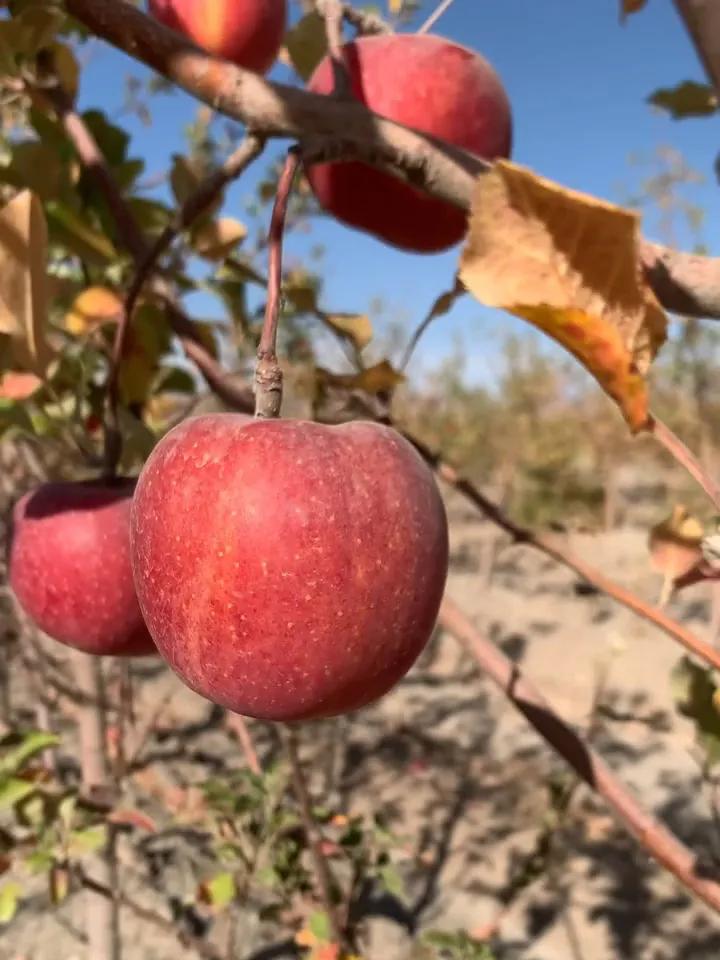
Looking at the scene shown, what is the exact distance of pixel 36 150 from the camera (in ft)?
2.24

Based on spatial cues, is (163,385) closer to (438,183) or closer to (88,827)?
(88,827)

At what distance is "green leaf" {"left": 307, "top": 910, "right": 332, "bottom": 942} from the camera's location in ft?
3.68

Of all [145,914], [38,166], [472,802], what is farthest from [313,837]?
[472,802]

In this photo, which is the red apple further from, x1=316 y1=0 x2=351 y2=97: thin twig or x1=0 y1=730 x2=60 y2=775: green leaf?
x1=0 y1=730 x2=60 y2=775: green leaf

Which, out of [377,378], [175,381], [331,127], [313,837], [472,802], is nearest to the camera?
[331,127]

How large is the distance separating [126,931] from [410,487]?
1.71 m

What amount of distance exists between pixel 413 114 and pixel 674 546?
35 cm

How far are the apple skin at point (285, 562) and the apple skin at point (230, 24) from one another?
0.41m

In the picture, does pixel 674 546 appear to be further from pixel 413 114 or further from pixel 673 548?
pixel 413 114

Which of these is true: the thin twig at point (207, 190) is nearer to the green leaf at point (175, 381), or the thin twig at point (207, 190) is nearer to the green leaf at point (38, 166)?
the green leaf at point (38, 166)

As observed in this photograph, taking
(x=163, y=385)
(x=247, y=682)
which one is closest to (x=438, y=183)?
(x=247, y=682)

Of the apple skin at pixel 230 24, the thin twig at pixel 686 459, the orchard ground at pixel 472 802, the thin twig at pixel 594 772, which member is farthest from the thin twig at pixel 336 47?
the orchard ground at pixel 472 802

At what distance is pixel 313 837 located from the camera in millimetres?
1118

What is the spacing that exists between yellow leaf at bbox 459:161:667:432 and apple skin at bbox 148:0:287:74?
18.4 inches
